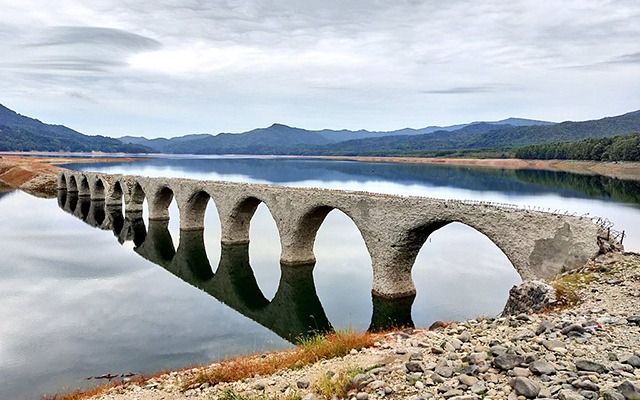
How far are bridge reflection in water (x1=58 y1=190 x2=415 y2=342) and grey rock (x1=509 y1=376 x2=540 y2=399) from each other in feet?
31.6

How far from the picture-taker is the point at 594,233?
14.3 meters

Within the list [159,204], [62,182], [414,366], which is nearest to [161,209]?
[159,204]

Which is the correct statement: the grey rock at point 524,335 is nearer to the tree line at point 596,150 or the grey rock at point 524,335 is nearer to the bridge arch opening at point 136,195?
the bridge arch opening at point 136,195

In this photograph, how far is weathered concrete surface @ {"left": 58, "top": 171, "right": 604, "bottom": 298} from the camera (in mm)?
15328

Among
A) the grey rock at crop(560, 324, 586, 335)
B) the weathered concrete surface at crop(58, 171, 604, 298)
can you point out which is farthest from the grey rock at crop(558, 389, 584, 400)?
the weathered concrete surface at crop(58, 171, 604, 298)

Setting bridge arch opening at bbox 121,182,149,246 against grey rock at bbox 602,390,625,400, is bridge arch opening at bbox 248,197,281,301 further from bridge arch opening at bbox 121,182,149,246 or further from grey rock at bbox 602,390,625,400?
grey rock at bbox 602,390,625,400

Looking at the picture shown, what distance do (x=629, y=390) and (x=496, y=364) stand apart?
6.23ft

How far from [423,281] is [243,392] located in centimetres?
1729

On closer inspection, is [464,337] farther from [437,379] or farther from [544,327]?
[437,379]

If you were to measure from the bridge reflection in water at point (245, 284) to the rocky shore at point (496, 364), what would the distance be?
6514 millimetres

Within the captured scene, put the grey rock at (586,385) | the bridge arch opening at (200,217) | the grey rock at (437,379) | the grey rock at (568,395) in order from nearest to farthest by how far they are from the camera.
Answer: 1. the grey rock at (568,395)
2. the grey rock at (586,385)
3. the grey rock at (437,379)
4. the bridge arch opening at (200,217)

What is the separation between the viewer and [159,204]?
46.4 meters

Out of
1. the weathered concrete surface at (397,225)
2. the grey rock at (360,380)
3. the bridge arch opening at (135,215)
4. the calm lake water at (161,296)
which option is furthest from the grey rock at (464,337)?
the bridge arch opening at (135,215)

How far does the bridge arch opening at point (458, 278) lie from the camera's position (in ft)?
67.9
